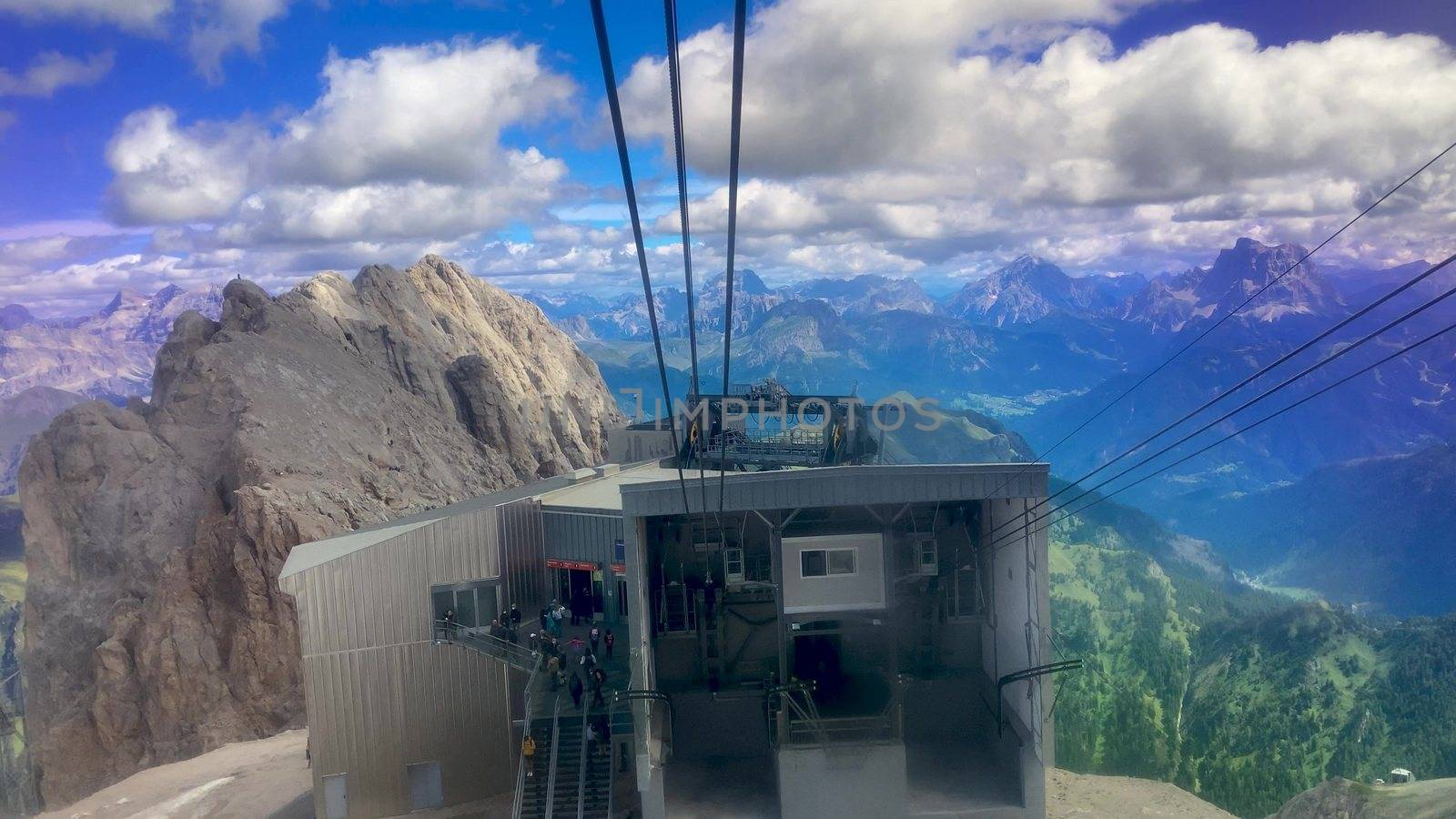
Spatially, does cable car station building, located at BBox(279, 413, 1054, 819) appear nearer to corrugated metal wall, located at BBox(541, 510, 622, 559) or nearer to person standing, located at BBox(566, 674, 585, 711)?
corrugated metal wall, located at BBox(541, 510, 622, 559)

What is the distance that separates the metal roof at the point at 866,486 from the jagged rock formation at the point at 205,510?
103ft

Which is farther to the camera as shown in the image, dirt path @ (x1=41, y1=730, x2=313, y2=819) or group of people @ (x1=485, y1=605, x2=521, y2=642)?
dirt path @ (x1=41, y1=730, x2=313, y2=819)

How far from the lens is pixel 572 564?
1121 inches

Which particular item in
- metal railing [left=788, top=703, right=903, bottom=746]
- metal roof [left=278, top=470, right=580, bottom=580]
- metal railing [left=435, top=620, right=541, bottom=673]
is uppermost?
metal roof [left=278, top=470, right=580, bottom=580]

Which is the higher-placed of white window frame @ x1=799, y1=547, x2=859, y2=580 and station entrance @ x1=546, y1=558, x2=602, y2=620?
white window frame @ x1=799, y1=547, x2=859, y2=580

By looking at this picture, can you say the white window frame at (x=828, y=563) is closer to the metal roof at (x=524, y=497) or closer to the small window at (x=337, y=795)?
the metal roof at (x=524, y=497)

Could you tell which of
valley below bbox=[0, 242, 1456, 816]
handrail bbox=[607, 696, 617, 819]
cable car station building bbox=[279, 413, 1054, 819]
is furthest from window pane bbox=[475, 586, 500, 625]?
valley below bbox=[0, 242, 1456, 816]

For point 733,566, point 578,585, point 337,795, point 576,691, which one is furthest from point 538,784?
point 578,585

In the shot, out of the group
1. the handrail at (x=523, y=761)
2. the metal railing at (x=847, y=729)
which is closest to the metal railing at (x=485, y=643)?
the handrail at (x=523, y=761)

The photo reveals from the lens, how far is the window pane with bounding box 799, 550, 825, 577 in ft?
72.0

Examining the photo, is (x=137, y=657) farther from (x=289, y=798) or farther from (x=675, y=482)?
→ (x=675, y=482)

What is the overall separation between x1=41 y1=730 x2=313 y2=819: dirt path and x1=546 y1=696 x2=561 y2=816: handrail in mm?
9973

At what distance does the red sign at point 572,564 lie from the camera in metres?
28.1

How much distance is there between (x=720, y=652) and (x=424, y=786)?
918 cm
